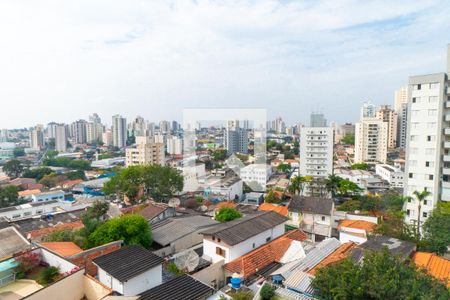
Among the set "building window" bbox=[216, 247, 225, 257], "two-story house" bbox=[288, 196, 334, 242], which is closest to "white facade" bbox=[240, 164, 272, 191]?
"two-story house" bbox=[288, 196, 334, 242]

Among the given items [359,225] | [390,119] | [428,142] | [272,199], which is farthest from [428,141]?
[390,119]

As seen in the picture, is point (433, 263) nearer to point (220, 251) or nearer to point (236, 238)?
point (236, 238)

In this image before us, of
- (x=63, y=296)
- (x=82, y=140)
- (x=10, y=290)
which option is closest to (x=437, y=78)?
(x=63, y=296)

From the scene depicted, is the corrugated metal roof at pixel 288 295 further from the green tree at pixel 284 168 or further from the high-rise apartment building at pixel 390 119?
the high-rise apartment building at pixel 390 119

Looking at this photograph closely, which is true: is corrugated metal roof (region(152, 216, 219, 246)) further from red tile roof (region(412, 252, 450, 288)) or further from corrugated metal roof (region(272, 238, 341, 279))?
red tile roof (region(412, 252, 450, 288))

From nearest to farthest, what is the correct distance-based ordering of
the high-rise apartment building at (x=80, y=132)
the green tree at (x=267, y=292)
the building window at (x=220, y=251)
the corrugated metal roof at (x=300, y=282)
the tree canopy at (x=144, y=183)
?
the corrugated metal roof at (x=300, y=282), the green tree at (x=267, y=292), the building window at (x=220, y=251), the tree canopy at (x=144, y=183), the high-rise apartment building at (x=80, y=132)

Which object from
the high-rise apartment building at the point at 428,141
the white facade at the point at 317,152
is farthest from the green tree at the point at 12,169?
the high-rise apartment building at the point at 428,141

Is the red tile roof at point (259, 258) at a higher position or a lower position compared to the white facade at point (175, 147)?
lower
